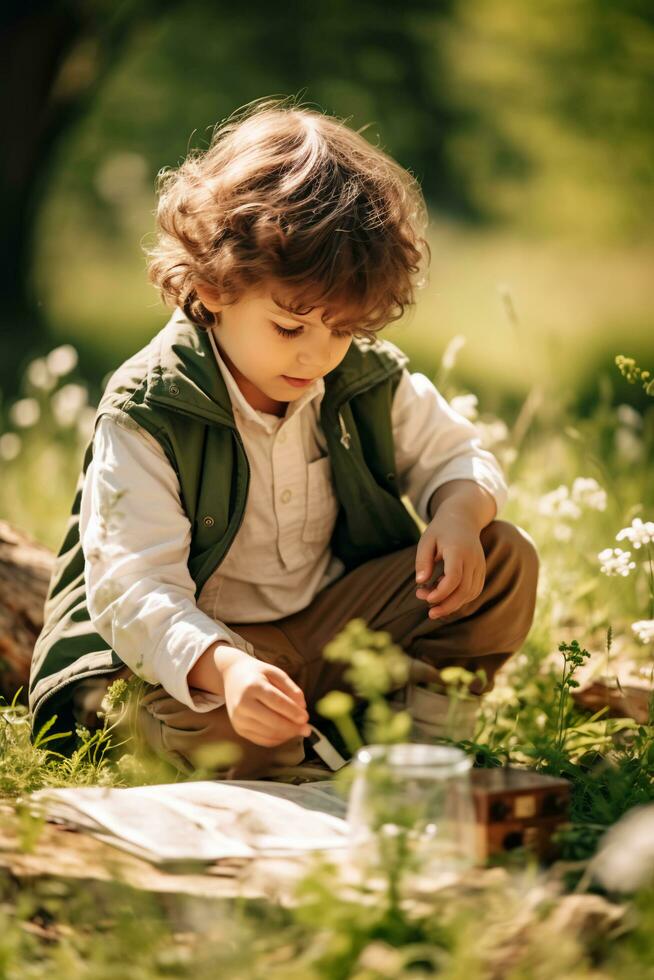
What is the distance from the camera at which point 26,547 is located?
3.45 m

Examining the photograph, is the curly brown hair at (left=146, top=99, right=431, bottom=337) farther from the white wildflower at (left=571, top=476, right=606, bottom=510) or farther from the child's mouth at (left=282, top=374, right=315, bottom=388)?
the white wildflower at (left=571, top=476, right=606, bottom=510)

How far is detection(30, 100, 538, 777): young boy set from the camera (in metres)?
2.53

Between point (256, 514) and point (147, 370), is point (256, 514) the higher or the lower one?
the lower one

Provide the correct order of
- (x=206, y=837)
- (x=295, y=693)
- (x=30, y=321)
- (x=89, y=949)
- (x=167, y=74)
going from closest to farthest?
(x=89, y=949) → (x=206, y=837) → (x=295, y=693) → (x=30, y=321) → (x=167, y=74)

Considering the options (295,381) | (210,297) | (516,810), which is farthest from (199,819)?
(210,297)

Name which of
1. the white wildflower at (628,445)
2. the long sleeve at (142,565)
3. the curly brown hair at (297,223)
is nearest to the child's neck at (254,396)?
the curly brown hair at (297,223)

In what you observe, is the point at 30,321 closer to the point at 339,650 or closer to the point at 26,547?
the point at 26,547

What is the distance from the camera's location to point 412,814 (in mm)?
1680

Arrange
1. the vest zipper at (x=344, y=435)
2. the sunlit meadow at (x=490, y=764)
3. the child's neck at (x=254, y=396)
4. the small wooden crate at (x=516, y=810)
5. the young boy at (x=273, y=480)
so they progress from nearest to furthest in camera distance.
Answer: the sunlit meadow at (x=490, y=764) < the small wooden crate at (x=516, y=810) < the young boy at (x=273, y=480) < the child's neck at (x=254, y=396) < the vest zipper at (x=344, y=435)

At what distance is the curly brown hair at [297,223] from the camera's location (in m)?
2.55

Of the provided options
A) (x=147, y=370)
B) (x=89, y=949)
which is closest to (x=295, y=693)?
(x=89, y=949)

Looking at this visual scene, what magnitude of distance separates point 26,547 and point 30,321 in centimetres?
583

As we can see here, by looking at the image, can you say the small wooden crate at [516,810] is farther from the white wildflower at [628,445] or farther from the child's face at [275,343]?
the white wildflower at [628,445]

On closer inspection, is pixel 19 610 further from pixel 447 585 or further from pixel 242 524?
pixel 447 585
